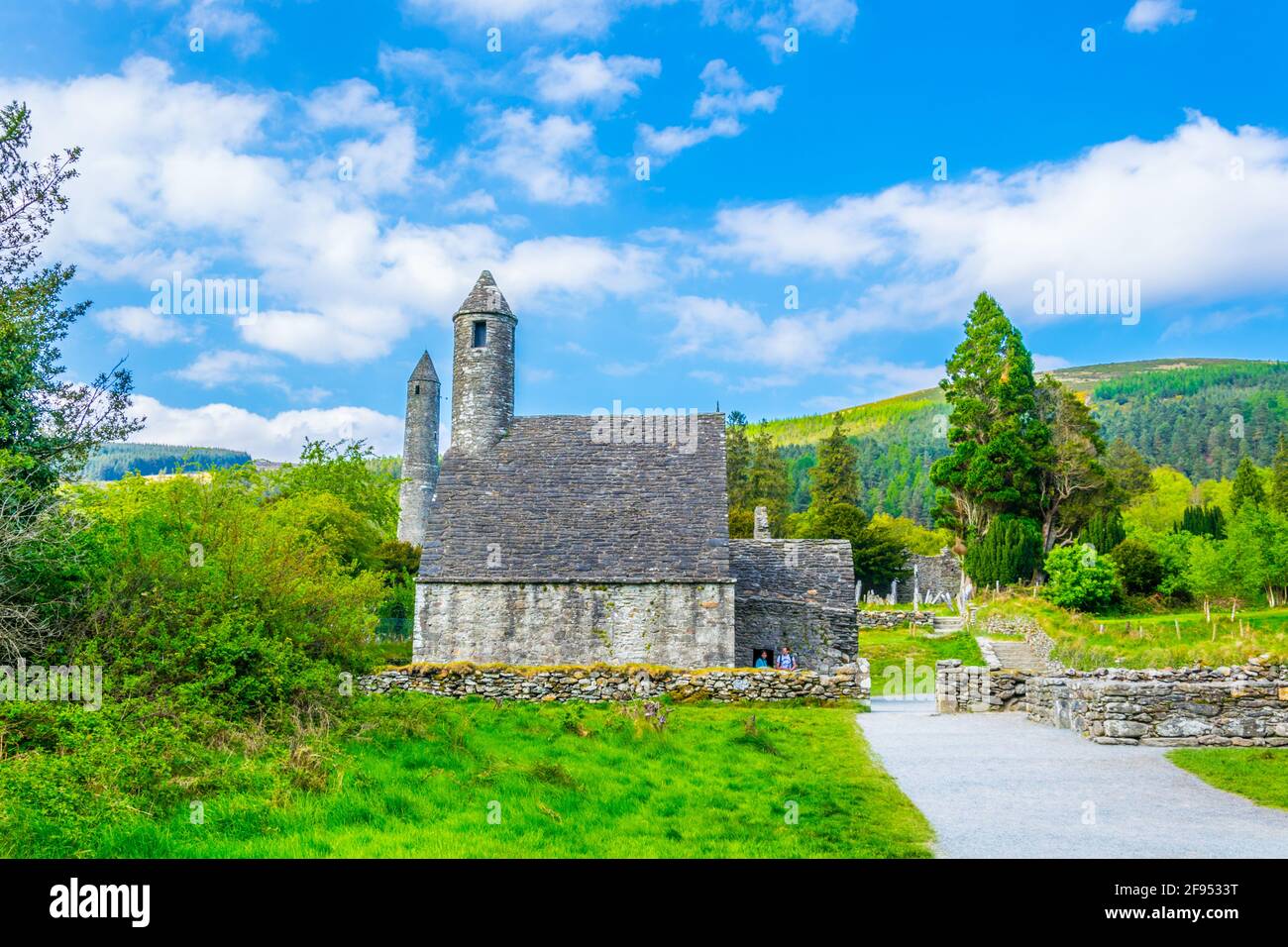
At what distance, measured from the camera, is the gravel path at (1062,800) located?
836 centimetres

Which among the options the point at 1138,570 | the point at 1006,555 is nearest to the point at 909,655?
the point at 1138,570

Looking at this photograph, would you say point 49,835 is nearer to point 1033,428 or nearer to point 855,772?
point 855,772

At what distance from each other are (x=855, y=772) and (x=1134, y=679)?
24.9ft

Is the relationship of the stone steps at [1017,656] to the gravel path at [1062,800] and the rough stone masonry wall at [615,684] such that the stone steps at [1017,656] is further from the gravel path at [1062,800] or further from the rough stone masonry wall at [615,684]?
the gravel path at [1062,800]

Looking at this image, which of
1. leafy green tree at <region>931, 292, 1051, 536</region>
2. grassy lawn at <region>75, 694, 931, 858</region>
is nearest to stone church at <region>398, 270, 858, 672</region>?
grassy lawn at <region>75, 694, 931, 858</region>

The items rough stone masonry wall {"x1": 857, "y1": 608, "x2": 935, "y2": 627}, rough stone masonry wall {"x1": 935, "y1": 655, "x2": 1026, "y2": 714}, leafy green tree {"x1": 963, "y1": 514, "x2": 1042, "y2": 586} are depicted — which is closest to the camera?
rough stone masonry wall {"x1": 935, "y1": 655, "x2": 1026, "y2": 714}

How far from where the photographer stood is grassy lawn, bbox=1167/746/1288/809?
11.1 metres

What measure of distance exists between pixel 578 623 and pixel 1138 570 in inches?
932

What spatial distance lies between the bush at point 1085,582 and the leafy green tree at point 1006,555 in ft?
26.0

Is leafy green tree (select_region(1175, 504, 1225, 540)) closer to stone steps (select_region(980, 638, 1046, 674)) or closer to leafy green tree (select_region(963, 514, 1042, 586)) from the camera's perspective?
leafy green tree (select_region(963, 514, 1042, 586))

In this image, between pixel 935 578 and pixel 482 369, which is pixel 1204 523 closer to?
pixel 935 578

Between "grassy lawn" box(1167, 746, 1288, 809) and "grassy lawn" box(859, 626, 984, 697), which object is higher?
"grassy lawn" box(1167, 746, 1288, 809)

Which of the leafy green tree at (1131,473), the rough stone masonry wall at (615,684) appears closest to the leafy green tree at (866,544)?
the leafy green tree at (1131,473)

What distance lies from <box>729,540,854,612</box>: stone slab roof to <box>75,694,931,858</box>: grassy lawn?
11.3 m
